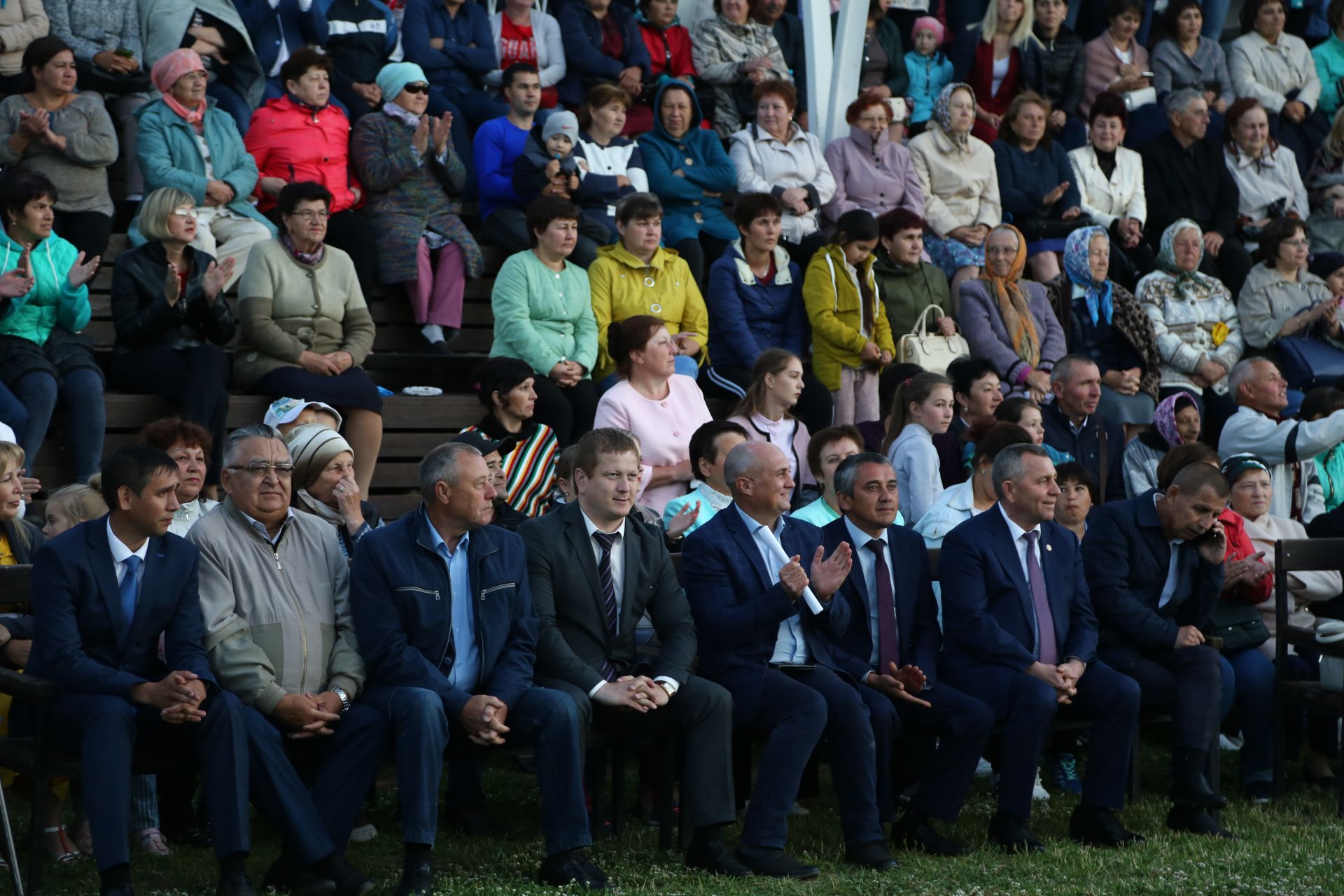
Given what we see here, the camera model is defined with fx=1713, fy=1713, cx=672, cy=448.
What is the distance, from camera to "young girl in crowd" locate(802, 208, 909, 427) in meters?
9.62

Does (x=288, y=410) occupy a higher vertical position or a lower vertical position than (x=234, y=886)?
higher

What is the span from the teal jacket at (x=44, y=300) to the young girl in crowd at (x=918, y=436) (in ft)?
12.4

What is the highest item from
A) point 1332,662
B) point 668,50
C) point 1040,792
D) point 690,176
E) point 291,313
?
point 668,50

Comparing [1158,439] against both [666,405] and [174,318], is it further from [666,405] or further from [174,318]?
[174,318]

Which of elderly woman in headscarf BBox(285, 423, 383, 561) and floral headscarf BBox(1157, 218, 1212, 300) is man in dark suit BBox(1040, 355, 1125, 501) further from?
elderly woman in headscarf BBox(285, 423, 383, 561)

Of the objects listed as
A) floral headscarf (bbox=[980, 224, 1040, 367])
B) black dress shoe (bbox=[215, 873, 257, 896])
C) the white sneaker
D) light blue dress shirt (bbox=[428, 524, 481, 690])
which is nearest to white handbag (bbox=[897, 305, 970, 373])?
floral headscarf (bbox=[980, 224, 1040, 367])

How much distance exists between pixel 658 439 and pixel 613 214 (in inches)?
100

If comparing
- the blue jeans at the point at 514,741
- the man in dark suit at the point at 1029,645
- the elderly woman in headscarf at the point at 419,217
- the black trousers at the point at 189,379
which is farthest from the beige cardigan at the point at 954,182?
the blue jeans at the point at 514,741

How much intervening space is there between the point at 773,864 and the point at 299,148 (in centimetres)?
546

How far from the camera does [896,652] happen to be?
633 cm

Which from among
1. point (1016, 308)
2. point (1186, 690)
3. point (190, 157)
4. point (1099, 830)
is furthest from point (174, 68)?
point (1099, 830)

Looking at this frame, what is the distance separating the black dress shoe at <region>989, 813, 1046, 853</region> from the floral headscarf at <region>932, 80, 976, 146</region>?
6.30 meters

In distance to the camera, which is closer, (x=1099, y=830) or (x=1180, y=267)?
(x=1099, y=830)

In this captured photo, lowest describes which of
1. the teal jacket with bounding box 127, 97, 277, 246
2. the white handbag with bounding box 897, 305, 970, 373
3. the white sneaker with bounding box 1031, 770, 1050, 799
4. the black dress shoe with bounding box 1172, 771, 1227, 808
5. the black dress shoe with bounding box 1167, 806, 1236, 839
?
the white sneaker with bounding box 1031, 770, 1050, 799
